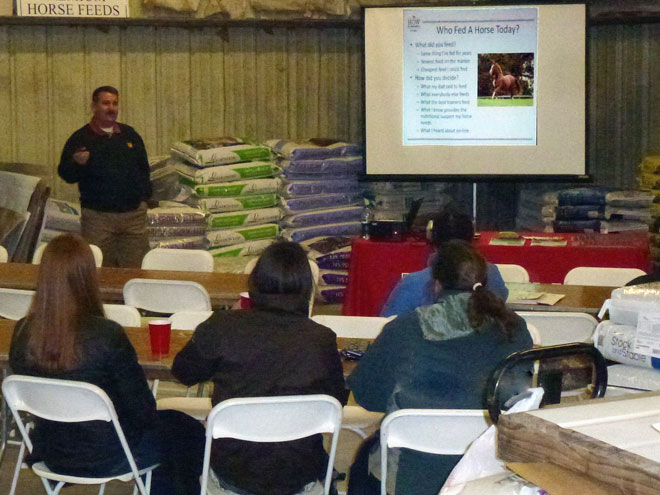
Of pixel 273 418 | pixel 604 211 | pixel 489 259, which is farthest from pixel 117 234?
pixel 273 418

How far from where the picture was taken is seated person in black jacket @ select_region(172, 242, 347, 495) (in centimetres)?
260

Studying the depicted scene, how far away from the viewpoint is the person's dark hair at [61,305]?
8.87 feet

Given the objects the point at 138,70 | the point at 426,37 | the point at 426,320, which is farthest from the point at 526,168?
the point at 426,320

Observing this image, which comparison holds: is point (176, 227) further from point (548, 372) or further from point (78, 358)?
point (548, 372)

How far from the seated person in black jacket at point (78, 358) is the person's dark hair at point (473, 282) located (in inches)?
38.2

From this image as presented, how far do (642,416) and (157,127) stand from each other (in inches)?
280

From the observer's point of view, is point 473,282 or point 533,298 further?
point 533,298

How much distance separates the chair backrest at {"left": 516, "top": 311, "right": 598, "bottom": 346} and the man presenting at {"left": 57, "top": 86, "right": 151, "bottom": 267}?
10.8 feet

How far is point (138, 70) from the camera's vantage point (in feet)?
24.8

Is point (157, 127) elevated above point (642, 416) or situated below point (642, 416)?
above

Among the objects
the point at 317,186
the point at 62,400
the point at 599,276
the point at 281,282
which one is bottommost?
the point at 62,400

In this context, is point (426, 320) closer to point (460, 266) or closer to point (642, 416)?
point (460, 266)

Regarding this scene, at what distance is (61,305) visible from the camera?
8.89 feet

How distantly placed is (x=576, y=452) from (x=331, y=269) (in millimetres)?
6380
